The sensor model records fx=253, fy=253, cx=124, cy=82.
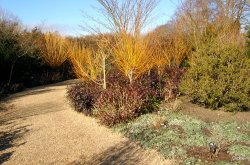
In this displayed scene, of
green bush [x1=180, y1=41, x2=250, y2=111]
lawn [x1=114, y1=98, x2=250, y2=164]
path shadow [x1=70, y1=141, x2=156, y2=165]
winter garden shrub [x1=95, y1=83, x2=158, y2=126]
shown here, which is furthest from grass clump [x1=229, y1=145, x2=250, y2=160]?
winter garden shrub [x1=95, y1=83, x2=158, y2=126]

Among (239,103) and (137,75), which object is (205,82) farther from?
(137,75)

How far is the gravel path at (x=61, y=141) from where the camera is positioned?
195 inches

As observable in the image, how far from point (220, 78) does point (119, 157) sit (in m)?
4.08

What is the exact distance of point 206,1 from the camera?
14164 mm

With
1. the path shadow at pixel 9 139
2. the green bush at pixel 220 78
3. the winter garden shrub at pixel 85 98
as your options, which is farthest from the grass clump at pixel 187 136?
the path shadow at pixel 9 139

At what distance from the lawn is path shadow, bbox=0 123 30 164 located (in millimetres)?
2432

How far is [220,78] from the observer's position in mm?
7371

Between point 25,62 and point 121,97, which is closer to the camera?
point 121,97

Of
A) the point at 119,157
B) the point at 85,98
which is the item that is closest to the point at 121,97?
the point at 85,98

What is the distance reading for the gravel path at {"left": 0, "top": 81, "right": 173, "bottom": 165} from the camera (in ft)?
16.2

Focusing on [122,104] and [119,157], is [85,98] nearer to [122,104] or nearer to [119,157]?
[122,104]

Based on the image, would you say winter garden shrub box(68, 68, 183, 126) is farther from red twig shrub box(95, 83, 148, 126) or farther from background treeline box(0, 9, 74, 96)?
background treeline box(0, 9, 74, 96)

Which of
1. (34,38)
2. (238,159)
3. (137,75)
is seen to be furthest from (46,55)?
(238,159)

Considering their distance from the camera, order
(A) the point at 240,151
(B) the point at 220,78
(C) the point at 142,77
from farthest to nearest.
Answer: (C) the point at 142,77, (B) the point at 220,78, (A) the point at 240,151
